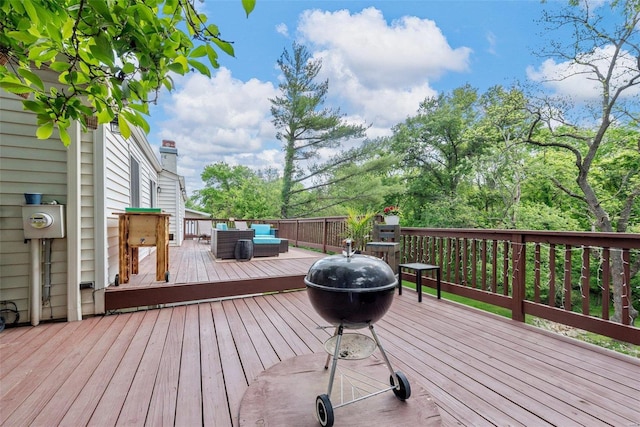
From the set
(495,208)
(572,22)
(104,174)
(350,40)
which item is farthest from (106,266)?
(495,208)

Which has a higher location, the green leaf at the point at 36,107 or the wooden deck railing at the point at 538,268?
the green leaf at the point at 36,107

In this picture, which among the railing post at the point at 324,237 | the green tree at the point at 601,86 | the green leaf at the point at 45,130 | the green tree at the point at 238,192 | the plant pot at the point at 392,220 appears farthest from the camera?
the green tree at the point at 238,192

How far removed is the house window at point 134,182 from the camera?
205 inches

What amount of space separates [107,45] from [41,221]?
8.83 ft

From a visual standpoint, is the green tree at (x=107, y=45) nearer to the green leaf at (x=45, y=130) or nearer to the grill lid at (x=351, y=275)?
the green leaf at (x=45, y=130)

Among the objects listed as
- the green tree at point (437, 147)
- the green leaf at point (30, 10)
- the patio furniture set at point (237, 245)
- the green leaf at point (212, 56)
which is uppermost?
the green tree at point (437, 147)

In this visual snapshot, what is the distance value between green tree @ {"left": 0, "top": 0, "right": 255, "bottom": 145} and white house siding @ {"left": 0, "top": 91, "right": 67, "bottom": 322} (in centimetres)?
220

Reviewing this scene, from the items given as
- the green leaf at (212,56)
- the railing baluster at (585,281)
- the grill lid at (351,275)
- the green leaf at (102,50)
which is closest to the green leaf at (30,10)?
the green leaf at (102,50)

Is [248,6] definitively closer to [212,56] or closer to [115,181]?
[212,56]

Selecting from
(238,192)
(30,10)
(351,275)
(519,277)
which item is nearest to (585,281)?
(519,277)

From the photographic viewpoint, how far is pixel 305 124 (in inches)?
599

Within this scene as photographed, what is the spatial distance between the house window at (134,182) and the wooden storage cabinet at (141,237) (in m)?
1.85

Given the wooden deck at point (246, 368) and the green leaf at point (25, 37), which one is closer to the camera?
the green leaf at point (25, 37)

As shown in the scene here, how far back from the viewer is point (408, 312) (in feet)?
11.4
